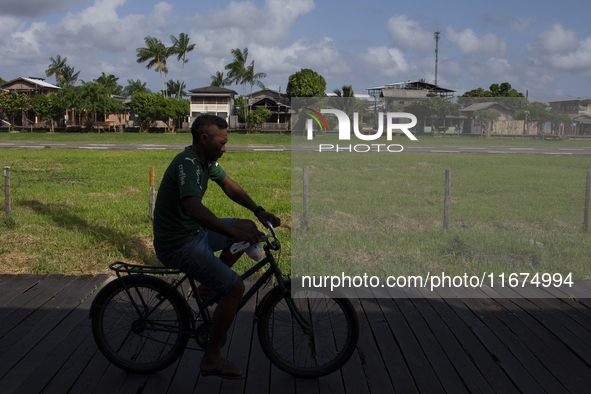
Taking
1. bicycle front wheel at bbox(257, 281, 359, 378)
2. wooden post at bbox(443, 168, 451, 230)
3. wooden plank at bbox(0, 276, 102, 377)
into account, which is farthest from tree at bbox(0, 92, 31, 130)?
bicycle front wheel at bbox(257, 281, 359, 378)

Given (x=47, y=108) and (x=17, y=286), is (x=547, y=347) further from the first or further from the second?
(x=47, y=108)

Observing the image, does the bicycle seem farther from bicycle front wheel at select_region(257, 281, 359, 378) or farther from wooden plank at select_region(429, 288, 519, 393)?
wooden plank at select_region(429, 288, 519, 393)

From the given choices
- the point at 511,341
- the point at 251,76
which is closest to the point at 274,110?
the point at 251,76

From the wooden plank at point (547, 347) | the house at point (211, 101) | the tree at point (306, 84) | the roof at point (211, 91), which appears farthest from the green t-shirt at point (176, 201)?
the tree at point (306, 84)

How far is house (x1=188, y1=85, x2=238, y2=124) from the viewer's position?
62.2 metres

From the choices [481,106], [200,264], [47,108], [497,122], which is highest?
[47,108]

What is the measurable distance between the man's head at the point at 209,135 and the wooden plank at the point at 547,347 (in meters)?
2.72

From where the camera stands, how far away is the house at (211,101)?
204 feet

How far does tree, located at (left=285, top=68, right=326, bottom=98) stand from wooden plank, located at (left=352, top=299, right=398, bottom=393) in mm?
63184

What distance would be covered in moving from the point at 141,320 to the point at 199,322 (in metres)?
0.39

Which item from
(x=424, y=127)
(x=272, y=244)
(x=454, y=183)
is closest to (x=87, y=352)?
(x=272, y=244)

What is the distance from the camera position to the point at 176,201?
2.98 metres

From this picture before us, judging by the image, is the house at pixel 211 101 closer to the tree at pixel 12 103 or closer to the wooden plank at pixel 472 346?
the tree at pixel 12 103

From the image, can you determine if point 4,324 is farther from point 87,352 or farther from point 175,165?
point 175,165
